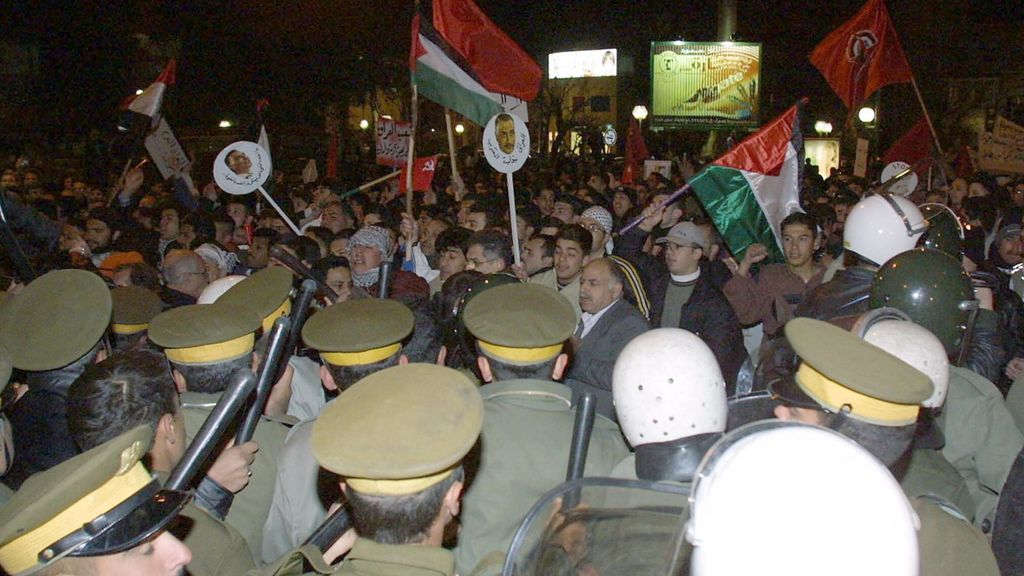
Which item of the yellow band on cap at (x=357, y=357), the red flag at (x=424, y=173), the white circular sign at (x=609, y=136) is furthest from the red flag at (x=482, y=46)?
the white circular sign at (x=609, y=136)

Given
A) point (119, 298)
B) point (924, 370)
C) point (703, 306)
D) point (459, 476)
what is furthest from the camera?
point (703, 306)

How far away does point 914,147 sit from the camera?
11742 mm

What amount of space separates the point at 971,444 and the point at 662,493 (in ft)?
8.00

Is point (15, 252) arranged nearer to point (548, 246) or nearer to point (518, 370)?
point (518, 370)

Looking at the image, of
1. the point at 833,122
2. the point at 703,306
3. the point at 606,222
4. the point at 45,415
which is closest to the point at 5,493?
the point at 45,415

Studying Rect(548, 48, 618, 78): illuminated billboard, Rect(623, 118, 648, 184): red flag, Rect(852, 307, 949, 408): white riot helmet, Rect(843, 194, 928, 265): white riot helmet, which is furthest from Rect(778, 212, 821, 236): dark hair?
Rect(548, 48, 618, 78): illuminated billboard

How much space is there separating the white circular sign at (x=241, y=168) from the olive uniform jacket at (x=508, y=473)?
671 cm

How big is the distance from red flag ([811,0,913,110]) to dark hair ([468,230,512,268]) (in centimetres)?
612

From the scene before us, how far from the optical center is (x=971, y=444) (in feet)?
11.7

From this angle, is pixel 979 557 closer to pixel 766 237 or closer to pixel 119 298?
pixel 119 298

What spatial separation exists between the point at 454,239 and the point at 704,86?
64.4ft

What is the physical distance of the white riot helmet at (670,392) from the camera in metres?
2.68

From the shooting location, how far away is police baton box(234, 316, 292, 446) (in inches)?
138

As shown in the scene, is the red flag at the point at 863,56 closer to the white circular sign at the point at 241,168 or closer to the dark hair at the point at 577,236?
the dark hair at the point at 577,236
